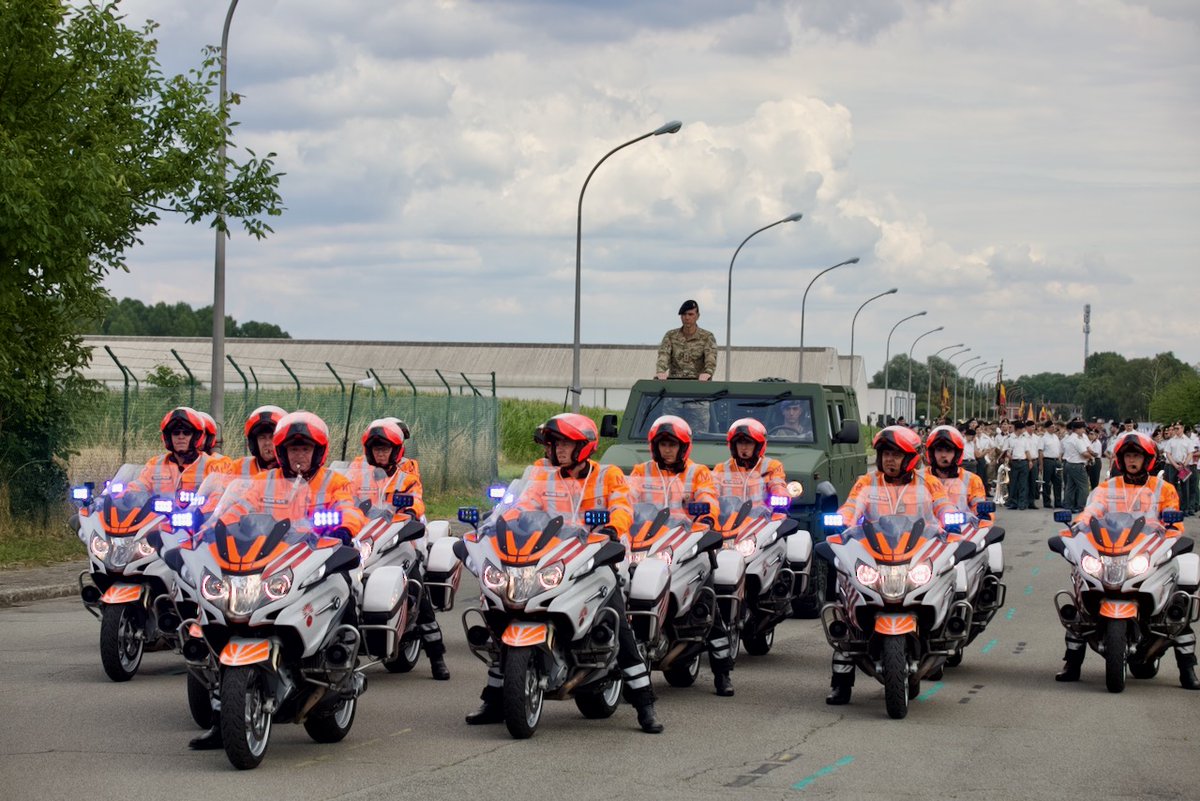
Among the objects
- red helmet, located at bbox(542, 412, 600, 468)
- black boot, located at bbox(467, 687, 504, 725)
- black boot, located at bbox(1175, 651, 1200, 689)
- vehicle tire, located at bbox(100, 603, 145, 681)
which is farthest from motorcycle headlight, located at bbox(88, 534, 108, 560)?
black boot, located at bbox(1175, 651, 1200, 689)

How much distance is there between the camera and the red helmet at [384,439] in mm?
13141

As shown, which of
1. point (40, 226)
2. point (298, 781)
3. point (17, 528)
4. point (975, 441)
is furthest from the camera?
point (975, 441)

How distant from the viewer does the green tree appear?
17344 mm

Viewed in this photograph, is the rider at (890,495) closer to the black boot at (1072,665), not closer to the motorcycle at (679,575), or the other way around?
the motorcycle at (679,575)

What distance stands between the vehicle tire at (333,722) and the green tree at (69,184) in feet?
28.4

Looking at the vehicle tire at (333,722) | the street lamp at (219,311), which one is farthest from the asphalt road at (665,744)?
the street lamp at (219,311)

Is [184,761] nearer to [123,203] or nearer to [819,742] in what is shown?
[819,742]

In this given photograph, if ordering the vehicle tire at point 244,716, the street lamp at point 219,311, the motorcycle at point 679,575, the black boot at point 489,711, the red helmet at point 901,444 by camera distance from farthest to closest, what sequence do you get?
the street lamp at point 219,311 → the red helmet at point 901,444 → the motorcycle at point 679,575 → the black boot at point 489,711 → the vehicle tire at point 244,716

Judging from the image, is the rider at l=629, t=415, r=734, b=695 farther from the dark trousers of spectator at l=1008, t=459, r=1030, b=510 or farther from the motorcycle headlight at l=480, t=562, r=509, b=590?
the dark trousers of spectator at l=1008, t=459, r=1030, b=510

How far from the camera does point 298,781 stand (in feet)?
27.5

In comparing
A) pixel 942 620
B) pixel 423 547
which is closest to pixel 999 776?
pixel 942 620

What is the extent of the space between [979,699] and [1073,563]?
130 centimetres

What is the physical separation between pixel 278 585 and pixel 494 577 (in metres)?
1.34

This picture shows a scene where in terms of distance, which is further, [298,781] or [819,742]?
[819,742]
